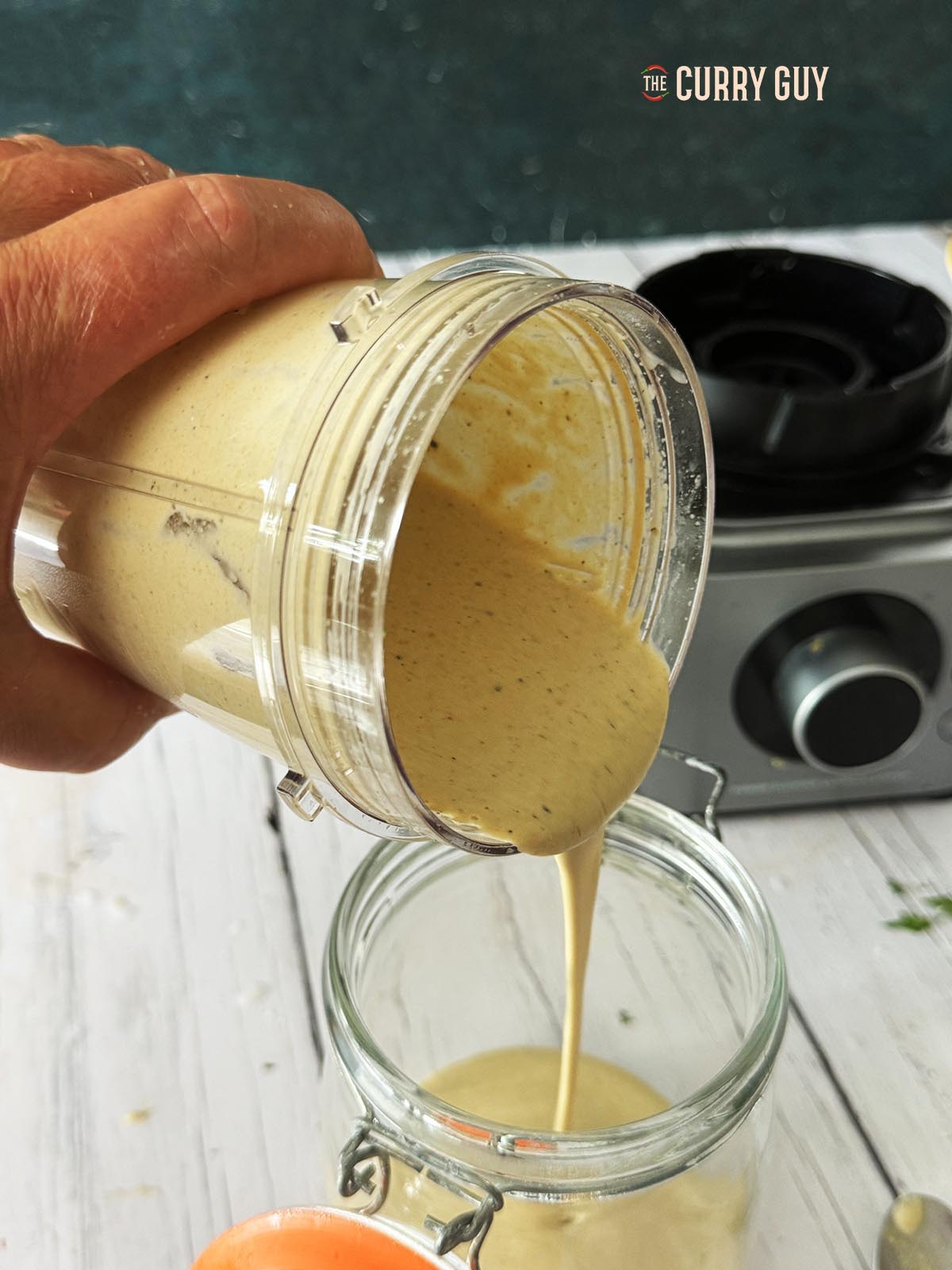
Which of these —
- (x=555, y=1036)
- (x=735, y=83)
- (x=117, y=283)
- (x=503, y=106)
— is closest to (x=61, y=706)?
(x=117, y=283)

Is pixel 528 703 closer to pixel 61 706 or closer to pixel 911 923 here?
pixel 61 706

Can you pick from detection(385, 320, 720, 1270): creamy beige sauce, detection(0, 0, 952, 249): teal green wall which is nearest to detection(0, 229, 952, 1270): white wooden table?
detection(385, 320, 720, 1270): creamy beige sauce

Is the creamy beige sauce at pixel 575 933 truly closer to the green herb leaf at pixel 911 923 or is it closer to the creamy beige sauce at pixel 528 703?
the creamy beige sauce at pixel 528 703

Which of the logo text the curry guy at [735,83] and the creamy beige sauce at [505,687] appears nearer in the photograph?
the creamy beige sauce at [505,687]

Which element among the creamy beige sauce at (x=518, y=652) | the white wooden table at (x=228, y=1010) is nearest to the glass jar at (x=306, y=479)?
the creamy beige sauce at (x=518, y=652)

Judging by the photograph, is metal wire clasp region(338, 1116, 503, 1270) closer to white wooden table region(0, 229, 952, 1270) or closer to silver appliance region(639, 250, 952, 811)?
white wooden table region(0, 229, 952, 1270)

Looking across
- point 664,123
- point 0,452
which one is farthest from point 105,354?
point 664,123
